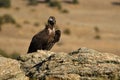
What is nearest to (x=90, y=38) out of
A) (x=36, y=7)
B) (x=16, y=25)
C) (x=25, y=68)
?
(x=16, y=25)

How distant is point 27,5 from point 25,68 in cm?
5200

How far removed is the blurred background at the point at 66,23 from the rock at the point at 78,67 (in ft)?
61.0

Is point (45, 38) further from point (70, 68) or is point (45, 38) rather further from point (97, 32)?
point (97, 32)

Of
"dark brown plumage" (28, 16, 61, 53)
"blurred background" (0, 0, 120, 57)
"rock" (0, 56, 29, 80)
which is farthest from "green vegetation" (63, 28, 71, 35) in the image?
"rock" (0, 56, 29, 80)

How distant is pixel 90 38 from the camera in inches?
1737

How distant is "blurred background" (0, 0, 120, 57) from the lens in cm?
3875

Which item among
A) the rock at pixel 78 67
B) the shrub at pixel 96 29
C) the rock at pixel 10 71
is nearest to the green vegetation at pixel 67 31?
the shrub at pixel 96 29

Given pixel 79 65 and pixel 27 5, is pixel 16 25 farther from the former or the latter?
pixel 79 65

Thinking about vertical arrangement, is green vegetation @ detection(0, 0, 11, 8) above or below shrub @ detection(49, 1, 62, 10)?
above

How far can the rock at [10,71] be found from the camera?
1021 centimetres

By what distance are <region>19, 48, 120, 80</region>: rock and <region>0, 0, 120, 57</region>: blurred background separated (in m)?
18.6

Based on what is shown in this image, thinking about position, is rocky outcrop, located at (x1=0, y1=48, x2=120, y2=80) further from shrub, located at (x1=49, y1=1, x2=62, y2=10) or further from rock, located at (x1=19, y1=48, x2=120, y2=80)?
shrub, located at (x1=49, y1=1, x2=62, y2=10)

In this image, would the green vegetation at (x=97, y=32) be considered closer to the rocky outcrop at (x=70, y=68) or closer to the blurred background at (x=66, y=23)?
the blurred background at (x=66, y=23)

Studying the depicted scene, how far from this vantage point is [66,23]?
49.3 m
